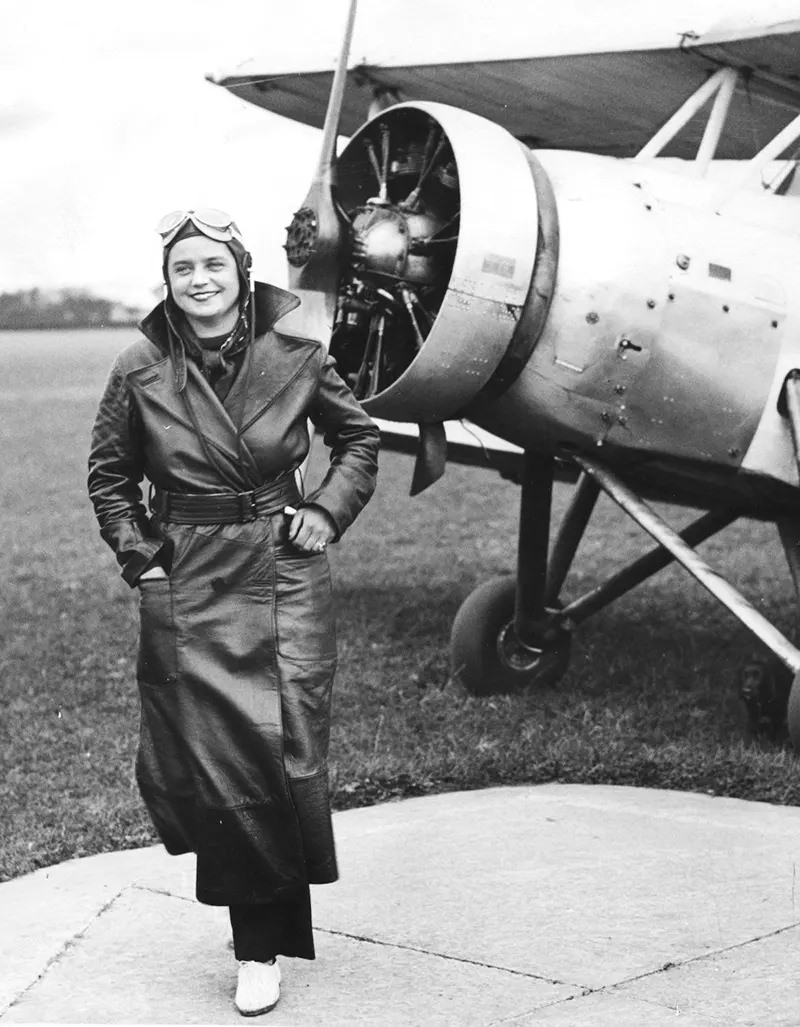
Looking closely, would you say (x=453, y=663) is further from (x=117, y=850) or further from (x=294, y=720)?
(x=294, y=720)

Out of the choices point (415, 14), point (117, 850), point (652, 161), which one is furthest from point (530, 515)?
point (415, 14)

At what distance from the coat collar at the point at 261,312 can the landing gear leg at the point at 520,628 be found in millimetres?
2962

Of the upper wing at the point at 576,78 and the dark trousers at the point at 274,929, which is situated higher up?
the upper wing at the point at 576,78

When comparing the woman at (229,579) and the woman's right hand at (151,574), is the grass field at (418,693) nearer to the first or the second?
the woman at (229,579)

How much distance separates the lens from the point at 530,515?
6.14 meters

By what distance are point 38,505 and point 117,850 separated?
10974 mm

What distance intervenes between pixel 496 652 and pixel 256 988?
3374mm

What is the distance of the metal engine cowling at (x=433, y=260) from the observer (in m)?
4.75

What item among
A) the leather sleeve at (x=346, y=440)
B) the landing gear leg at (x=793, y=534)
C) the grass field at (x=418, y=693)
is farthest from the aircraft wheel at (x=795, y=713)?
the leather sleeve at (x=346, y=440)

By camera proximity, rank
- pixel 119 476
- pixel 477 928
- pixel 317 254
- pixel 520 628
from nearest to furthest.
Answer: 1. pixel 119 476
2. pixel 477 928
3. pixel 317 254
4. pixel 520 628

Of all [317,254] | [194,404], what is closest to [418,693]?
[317,254]

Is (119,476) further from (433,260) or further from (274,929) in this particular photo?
Answer: (433,260)

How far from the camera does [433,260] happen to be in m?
4.95

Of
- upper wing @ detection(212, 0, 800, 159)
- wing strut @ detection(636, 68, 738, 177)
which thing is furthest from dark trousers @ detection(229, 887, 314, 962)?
upper wing @ detection(212, 0, 800, 159)
